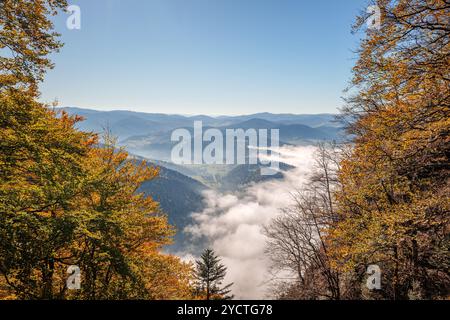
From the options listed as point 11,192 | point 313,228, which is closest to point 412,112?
point 313,228

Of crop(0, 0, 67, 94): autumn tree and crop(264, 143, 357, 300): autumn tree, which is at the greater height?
crop(0, 0, 67, 94): autumn tree

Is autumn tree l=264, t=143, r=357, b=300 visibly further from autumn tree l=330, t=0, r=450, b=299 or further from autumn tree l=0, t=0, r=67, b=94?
autumn tree l=0, t=0, r=67, b=94

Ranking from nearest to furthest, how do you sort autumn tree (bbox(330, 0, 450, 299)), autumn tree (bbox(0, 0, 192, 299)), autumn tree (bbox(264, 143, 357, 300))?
autumn tree (bbox(0, 0, 192, 299))
autumn tree (bbox(330, 0, 450, 299))
autumn tree (bbox(264, 143, 357, 300))

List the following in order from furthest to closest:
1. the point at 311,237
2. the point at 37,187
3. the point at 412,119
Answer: the point at 311,237 → the point at 412,119 → the point at 37,187

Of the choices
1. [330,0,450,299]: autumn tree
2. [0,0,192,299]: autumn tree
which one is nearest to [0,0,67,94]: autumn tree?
[0,0,192,299]: autumn tree

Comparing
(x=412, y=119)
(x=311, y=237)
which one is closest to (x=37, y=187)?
(x=412, y=119)

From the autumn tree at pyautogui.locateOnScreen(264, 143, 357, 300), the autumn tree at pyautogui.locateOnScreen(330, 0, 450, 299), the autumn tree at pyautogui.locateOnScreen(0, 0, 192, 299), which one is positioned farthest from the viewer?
the autumn tree at pyautogui.locateOnScreen(264, 143, 357, 300)

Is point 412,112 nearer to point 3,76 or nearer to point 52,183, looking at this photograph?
point 52,183

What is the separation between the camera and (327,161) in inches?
567

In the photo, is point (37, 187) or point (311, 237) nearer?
point (37, 187)

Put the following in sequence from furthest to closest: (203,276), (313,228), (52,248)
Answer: (203,276) → (313,228) → (52,248)

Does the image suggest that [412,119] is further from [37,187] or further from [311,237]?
[37,187]

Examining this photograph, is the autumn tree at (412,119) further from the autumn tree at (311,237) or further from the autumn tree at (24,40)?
the autumn tree at (24,40)
